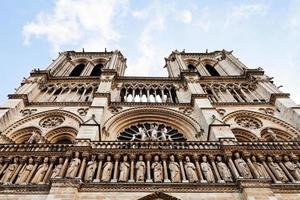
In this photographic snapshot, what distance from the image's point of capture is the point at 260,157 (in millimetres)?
11969

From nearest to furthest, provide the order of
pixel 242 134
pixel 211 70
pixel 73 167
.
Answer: pixel 73 167, pixel 242 134, pixel 211 70

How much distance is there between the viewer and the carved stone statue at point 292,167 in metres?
11.0

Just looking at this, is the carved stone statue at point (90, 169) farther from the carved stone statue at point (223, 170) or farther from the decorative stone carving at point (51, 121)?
the decorative stone carving at point (51, 121)

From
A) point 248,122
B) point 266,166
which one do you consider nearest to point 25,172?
point 266,166

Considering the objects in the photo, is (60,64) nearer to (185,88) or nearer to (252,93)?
(185,88)

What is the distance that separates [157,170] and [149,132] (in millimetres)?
5305

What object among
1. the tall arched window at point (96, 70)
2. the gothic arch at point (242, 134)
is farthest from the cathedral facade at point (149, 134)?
the tall arched window at point (96, 70)

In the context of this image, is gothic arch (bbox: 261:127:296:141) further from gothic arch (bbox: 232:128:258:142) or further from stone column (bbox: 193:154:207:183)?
stone column (bbox: 193:154:207:183)

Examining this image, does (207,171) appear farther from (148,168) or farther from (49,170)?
(49,170)

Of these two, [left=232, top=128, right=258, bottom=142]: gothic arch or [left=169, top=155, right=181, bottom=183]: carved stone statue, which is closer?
[left=169, top=155, right=181, bottom=183]: carved stone statue

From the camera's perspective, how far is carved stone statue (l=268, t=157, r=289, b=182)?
1082cm

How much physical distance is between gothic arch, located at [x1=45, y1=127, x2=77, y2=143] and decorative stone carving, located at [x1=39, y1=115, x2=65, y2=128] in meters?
0.51

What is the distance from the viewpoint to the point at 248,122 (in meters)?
17.3

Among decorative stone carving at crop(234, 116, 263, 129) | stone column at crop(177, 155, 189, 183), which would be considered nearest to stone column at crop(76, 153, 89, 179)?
stone column at crop(177, 155, 189, 183)
